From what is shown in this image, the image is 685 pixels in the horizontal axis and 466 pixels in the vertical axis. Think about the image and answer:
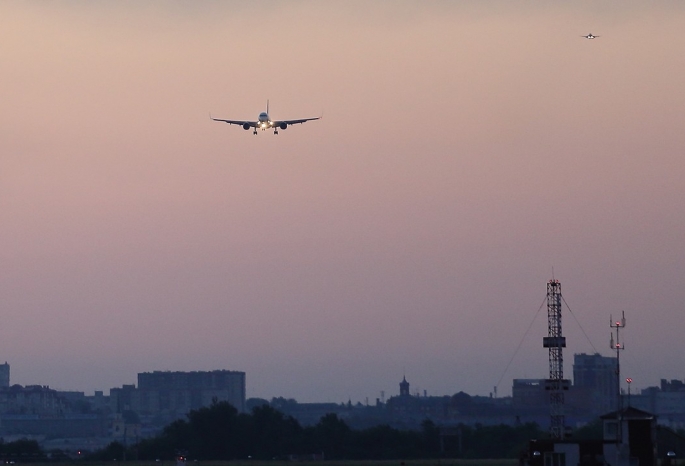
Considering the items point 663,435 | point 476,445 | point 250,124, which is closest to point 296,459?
point 476,445

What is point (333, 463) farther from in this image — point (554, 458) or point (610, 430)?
point (610, 430)

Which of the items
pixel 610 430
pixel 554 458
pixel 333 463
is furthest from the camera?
pixel 333 463

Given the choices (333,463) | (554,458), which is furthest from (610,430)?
(333,463)

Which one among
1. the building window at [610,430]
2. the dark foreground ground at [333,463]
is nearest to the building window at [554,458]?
the building window at [610,430]

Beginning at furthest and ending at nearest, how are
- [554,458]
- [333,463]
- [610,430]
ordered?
[333,463], [610,430], [554,458]

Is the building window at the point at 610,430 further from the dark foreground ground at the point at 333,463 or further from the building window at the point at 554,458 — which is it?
the dark foreground ground at the point at 333,463

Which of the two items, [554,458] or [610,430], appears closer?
[554,458]

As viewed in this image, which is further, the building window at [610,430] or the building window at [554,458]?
the building window at [610,430]

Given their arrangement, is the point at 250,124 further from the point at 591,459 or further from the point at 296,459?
the point at 591,459

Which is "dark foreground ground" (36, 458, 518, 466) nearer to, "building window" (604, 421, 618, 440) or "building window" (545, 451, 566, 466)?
"building window" (604, 421, 618, 440)

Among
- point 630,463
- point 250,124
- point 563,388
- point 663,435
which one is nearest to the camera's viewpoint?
point 630,463

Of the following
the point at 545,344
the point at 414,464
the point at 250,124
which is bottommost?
the point at 414,464

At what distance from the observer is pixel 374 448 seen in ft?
652

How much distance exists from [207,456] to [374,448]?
2448 centimetres
